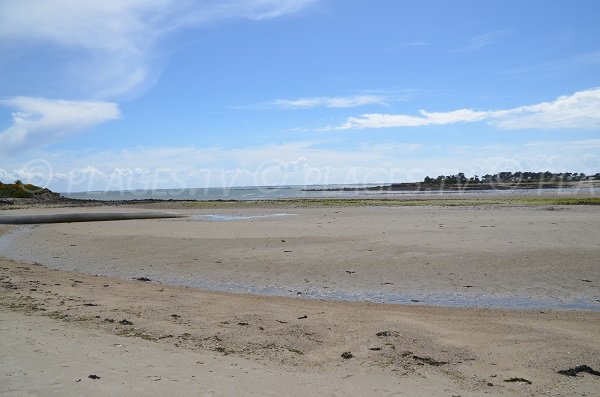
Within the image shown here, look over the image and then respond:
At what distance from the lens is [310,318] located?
7.58m

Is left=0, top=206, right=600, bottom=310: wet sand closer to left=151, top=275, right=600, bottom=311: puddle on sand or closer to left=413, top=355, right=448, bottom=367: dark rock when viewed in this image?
left=151, top=275, right=600, bottom=311: puddle on sand

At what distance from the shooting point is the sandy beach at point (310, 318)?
4.94 meters

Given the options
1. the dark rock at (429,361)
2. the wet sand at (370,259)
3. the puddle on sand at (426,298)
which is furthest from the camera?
the wet sand at (370,259)

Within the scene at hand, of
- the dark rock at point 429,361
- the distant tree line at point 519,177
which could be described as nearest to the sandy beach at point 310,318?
the dark rock at point 429,361

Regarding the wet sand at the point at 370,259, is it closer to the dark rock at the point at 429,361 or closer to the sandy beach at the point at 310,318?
the sandy beach at the point at 310,318

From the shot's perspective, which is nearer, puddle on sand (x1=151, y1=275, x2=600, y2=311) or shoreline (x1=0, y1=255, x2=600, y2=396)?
shoreline (x1=0, y1=255, x2=600, y2=396)

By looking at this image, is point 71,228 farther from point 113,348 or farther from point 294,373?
point 294,373

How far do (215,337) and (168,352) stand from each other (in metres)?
0.90

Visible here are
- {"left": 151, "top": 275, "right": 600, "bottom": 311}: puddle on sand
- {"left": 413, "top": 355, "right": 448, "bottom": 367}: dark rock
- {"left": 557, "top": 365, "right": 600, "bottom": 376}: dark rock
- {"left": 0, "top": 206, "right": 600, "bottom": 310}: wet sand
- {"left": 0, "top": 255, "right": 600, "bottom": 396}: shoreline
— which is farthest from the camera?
{"left": 0, "top": 206, "right": 600, "bottom": 310}: wet sand

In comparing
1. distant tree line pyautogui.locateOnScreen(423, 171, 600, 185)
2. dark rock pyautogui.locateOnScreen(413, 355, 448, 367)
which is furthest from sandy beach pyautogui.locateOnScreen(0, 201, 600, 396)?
distant tree line pyautogui.locateOnScreen(423, 171, 600, 185)

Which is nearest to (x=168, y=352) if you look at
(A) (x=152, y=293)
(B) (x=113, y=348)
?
(B) (x=113, y=348)

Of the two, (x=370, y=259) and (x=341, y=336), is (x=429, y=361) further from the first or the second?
(x=370, y=259)

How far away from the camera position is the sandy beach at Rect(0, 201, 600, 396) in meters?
4.94

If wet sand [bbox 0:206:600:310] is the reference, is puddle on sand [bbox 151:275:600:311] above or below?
below
